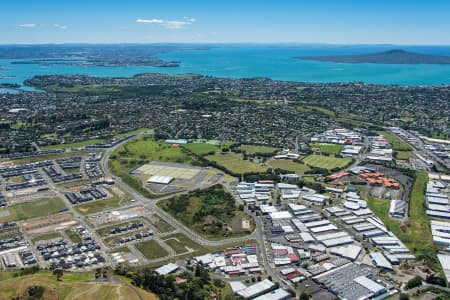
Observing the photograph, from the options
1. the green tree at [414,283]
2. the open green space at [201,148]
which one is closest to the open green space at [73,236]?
the open green space at [201,148]

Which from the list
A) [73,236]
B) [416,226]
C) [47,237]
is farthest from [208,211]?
[416,226]

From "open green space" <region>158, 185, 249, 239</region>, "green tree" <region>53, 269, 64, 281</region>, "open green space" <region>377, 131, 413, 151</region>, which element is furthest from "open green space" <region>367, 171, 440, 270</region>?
"green tree" <region>53, 269, 64, 281</region>

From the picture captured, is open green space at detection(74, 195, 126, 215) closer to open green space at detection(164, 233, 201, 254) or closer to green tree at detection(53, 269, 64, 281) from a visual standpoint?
open green space at detection(164, 233, 201, 254)

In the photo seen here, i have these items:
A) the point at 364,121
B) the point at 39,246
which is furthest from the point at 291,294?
the point at 364,121

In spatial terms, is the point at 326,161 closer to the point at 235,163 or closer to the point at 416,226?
the point at 235,163

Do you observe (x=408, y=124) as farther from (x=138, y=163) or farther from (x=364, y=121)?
(x=138, y=163)

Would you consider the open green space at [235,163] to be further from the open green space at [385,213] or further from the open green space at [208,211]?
the open green space at [385,213]
